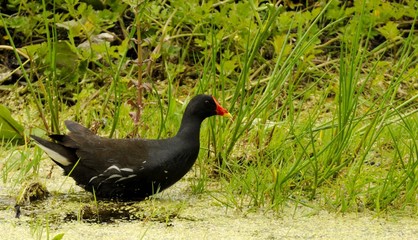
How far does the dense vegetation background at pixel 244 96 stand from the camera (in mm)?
3873

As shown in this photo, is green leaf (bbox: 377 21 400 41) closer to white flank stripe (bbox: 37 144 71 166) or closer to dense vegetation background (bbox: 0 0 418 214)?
A: dense vegetation background (bbox: 0 0 418 214)

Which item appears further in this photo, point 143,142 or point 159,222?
point 143,142

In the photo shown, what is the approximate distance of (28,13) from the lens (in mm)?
5730

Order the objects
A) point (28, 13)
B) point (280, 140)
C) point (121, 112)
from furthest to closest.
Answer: point (28, 13) → point (121, 112) → point (280, 140)

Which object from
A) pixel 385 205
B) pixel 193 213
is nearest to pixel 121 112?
pixel 193 213

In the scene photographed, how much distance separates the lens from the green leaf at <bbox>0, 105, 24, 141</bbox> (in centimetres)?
459

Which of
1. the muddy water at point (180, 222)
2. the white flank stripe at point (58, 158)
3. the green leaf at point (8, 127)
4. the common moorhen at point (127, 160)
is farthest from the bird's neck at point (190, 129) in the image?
the green leaf at point (8, 127)

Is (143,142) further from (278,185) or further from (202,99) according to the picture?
(278,185)

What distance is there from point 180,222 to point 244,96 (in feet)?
2.35

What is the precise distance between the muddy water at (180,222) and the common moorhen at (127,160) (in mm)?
68

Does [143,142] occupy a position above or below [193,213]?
A: above

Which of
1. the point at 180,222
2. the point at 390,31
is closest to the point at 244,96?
the point at 180,222

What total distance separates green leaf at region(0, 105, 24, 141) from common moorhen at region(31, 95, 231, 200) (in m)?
0.60

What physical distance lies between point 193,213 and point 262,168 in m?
0.49
